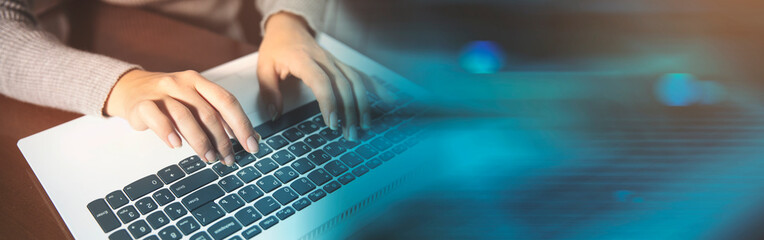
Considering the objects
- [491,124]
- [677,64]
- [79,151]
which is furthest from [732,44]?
[79,151]

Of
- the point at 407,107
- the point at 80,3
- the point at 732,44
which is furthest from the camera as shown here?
the point at 80,3

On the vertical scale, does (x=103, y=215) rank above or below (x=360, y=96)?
below

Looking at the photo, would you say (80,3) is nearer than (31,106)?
No

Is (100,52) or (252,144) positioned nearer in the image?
(252,144)

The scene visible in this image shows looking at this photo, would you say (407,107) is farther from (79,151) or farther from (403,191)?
(79,151)

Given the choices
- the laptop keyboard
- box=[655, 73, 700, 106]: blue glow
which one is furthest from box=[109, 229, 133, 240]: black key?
box=[655, 73, 700, 106]: blue glow

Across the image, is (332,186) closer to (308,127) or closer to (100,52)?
(308,127)

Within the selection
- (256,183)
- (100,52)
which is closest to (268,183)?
(256,183)

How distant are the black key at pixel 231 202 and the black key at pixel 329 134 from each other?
3.1 inches

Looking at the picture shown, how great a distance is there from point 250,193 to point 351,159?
72mm

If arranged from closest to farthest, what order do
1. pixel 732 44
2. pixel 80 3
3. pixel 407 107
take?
pixel 732 44 < pixel 407 107 < pixel 80 3

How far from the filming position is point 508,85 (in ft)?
0.95

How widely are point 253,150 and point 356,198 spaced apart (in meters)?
0.08

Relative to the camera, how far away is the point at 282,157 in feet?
1.07
